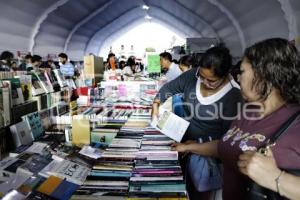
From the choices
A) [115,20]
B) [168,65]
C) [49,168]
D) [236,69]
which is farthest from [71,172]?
[115,20]

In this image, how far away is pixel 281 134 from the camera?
1171 mm

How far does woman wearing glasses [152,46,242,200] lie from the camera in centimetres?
221

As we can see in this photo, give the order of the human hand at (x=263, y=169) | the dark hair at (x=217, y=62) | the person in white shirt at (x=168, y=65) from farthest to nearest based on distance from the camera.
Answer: the person in white shirt at (x=168, y=65) → the dark hair at (x=217, y=62) → the human hand at (x=263, y=169)

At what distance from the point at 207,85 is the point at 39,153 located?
4.61 ft

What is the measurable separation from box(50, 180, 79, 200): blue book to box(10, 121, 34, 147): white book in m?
0.86

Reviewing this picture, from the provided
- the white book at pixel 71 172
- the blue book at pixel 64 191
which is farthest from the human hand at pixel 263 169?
the white book at pixel 71 172

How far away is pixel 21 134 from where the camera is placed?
9.46 feet

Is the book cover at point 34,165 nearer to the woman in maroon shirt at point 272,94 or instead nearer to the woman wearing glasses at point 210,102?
the woman wearing glasses at point 210,102

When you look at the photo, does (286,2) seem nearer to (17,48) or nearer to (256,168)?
(256,168)

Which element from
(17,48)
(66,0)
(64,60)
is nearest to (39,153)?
(64,60)

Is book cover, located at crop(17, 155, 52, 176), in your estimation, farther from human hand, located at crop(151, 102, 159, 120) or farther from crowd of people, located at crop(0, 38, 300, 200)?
crowd of people, located at crop(0, 38, 300, 200)

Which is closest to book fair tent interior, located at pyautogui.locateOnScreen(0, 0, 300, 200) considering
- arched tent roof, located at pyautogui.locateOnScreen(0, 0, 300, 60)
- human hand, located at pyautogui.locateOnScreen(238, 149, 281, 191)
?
human hand, located at pyautogui.locateOnScreen(238, 149, 281, 191)

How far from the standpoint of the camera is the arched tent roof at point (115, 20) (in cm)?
953

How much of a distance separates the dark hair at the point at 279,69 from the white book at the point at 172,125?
110cm
